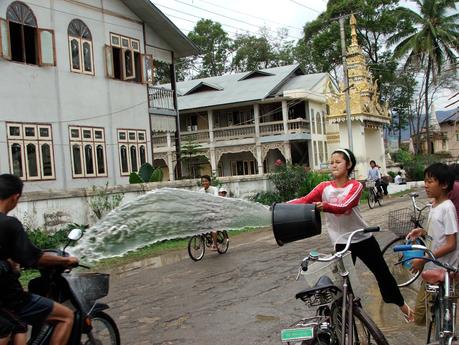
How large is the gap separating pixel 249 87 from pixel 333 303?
35753mm

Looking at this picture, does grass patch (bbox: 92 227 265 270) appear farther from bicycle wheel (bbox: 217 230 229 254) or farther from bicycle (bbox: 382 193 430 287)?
bicycle (bbox: 382 193 430 287)

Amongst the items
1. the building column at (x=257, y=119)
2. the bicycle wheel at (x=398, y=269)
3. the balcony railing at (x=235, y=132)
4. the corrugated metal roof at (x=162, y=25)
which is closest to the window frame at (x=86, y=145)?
the corrugated metal roof at (x=162, y=25)

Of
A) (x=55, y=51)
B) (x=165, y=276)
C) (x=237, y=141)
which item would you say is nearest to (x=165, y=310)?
(x=165, y=276)

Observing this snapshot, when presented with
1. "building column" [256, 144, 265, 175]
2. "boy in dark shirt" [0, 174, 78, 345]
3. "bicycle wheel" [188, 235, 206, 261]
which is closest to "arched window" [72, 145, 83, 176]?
"bicycle wheel" [188, 235, 206, 261]

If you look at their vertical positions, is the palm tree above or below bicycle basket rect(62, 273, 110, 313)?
Answer: above

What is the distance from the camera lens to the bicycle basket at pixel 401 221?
27.1ft

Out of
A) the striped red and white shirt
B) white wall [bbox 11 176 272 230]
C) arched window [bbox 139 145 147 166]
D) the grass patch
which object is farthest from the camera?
arched window [bbox 139 145 147 166]

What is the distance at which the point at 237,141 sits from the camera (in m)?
38.1

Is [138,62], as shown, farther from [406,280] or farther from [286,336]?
[286,336]

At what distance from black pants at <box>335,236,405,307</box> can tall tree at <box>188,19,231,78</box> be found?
48.2 metres

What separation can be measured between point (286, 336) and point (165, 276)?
6902mm

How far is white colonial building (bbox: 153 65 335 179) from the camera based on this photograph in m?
37.1

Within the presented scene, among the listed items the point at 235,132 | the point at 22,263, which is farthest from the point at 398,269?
the point at 235,132

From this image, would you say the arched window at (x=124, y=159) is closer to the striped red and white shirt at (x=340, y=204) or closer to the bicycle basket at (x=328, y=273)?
the striped red and white shirt at (x=340, y=204)
